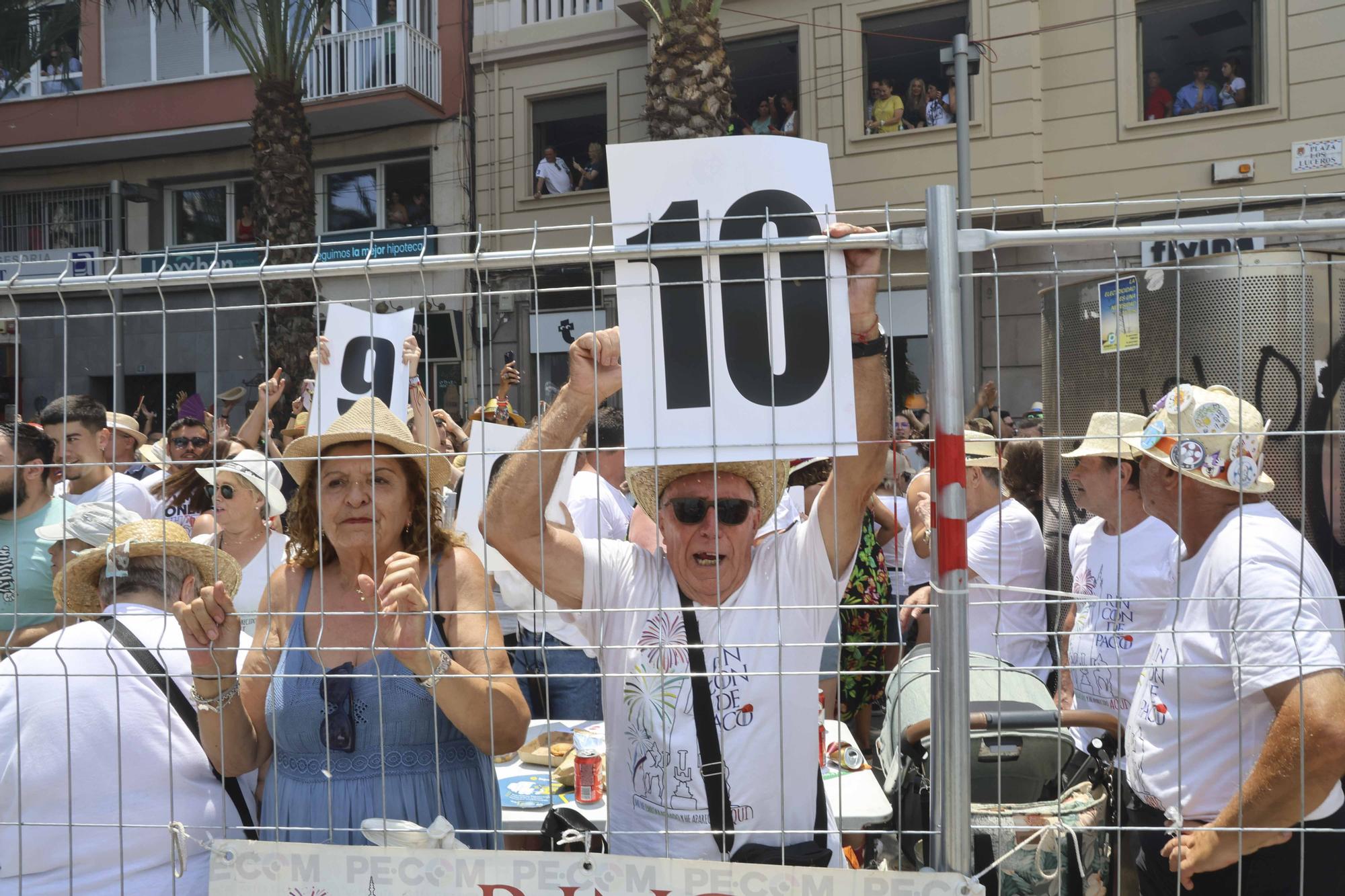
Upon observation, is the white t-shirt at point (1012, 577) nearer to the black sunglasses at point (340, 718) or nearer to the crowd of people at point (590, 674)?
the crowd of people at point (590, 674)

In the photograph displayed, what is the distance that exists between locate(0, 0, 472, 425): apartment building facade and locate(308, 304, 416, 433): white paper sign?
12948mm

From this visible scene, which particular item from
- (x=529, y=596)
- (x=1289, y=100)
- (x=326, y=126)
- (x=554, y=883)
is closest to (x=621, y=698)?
(x=554, y=883)

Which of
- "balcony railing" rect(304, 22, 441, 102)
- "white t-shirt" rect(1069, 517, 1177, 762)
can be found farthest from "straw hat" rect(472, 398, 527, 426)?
"balcony railing" rect(304, 22, 441, 102)

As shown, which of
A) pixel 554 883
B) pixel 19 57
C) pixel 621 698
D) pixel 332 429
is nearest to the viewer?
pixel 554 883

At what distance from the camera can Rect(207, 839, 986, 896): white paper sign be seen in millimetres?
1604

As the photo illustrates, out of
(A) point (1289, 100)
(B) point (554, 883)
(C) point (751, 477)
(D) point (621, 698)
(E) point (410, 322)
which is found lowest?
(B) point (554, 883)

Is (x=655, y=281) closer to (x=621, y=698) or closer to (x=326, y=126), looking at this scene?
(x=621, y=698)

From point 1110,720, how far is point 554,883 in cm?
166

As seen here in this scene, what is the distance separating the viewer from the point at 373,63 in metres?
15.2

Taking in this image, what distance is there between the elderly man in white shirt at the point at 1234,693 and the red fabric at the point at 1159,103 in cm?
1105

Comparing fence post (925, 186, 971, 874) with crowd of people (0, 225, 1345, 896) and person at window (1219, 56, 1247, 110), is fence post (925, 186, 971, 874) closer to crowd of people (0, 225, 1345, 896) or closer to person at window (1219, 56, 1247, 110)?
crowd of people (0, 225, 1345, 896)

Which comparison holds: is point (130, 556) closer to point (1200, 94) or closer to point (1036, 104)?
point (1036, 104)

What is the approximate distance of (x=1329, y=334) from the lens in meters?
3.32

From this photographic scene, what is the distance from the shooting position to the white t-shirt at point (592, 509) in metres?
4.20
